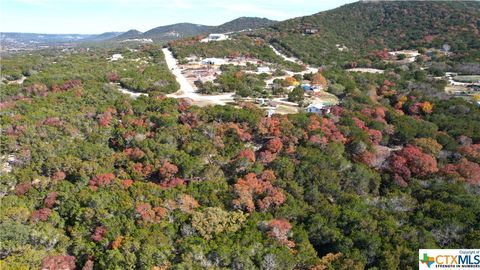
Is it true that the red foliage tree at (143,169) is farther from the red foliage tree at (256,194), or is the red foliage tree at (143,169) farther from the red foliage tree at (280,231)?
the red foliage tree at (280,231)

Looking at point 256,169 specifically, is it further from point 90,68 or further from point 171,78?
point 90,68

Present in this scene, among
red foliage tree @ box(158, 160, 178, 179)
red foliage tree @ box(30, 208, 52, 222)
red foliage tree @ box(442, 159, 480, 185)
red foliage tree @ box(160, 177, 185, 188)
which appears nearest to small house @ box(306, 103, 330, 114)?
red foliage tree @ box(442, 159, 480, 185)

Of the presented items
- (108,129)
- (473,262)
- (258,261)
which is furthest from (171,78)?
(473,262)

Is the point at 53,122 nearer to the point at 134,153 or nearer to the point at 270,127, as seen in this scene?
the point at 134,153

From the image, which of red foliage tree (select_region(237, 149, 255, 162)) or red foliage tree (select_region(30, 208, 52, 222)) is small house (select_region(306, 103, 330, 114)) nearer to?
red foliage tree (select_region(237, 149, 255, 162))

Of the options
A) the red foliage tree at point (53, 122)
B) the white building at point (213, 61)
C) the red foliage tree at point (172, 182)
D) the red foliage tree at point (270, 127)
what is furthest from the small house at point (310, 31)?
the red foliage tree at point (172, 182)

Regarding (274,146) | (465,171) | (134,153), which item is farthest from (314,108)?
(134,153)
